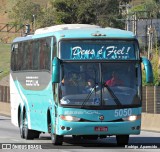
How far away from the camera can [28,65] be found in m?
26.4

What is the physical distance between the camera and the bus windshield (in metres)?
22.0

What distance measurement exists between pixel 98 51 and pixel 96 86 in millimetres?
1078

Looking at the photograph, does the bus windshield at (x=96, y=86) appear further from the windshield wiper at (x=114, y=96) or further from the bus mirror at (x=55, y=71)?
the bus mirror at (x=55, y=71)

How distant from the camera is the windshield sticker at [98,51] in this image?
22.4 meters

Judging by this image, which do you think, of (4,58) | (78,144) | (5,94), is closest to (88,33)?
(78,144)

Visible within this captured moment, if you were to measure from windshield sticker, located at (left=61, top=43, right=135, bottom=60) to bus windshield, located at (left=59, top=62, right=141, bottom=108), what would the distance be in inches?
9.6

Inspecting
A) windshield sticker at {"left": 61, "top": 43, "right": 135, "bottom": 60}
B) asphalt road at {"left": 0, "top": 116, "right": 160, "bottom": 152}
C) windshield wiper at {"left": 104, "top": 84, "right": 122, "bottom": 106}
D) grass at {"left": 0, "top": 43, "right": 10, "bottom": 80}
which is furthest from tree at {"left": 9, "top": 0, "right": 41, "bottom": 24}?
windshield wiper at {"left": 104, "top": 84, "right": 122, "bottom": 106}

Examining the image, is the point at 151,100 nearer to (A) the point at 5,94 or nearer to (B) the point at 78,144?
(B) the point at 78,144

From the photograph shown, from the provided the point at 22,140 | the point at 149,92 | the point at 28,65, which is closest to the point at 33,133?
the point at 22,140

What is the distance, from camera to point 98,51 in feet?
73.8

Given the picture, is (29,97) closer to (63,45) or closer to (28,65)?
(28,65)

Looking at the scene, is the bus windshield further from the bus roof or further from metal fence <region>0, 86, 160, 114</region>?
metal fence <region>0, 86, 160, 114</region>

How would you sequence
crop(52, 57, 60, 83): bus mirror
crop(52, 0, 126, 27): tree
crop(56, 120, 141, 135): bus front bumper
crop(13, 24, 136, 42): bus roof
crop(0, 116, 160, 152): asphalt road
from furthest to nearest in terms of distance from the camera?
1. crop(52, 0, 126, 27): tree
2. crop(13, 24, 136, 42): bus roof
3. crop(0, 116, 160, 152): asphalt road
4. crop(56, 120, 141, 135): bus front bumper
5. crop(52, 57, 60, 83): bus mirror

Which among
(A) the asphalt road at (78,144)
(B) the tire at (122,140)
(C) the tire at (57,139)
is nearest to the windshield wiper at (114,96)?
(A) the asphalt road at (78,144)
